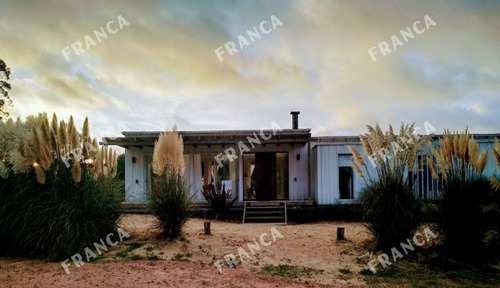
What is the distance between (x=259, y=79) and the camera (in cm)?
1070

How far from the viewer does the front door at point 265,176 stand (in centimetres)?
1466

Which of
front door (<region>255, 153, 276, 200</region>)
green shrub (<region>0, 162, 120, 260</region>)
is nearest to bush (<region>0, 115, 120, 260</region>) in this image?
green shrub (<region>0, 162, 120, 260</region>)

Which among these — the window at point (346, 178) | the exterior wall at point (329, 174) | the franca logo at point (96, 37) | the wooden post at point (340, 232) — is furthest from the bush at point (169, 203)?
the window at point (346, 178)

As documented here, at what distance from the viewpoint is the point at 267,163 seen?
14.7 m

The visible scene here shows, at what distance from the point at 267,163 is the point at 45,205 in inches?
420

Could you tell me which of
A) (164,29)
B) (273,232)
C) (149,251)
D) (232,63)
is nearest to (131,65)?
(164,29)

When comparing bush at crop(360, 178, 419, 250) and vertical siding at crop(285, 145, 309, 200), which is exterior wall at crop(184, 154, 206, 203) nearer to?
vertical siding at crop(285, 145, 309, 200)

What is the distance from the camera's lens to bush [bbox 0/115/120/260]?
15.6 feet

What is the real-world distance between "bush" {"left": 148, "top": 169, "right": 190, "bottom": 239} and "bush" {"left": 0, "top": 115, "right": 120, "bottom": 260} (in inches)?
43.7

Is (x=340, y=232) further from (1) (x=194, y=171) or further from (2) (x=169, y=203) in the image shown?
(1) (x=194, y=171)

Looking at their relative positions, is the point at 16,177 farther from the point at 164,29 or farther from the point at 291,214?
the point at 291,214

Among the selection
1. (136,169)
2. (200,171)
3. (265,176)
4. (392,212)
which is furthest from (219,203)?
(392,212)

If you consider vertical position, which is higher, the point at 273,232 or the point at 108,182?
the point at 108,182

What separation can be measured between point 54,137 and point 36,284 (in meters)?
2.27
